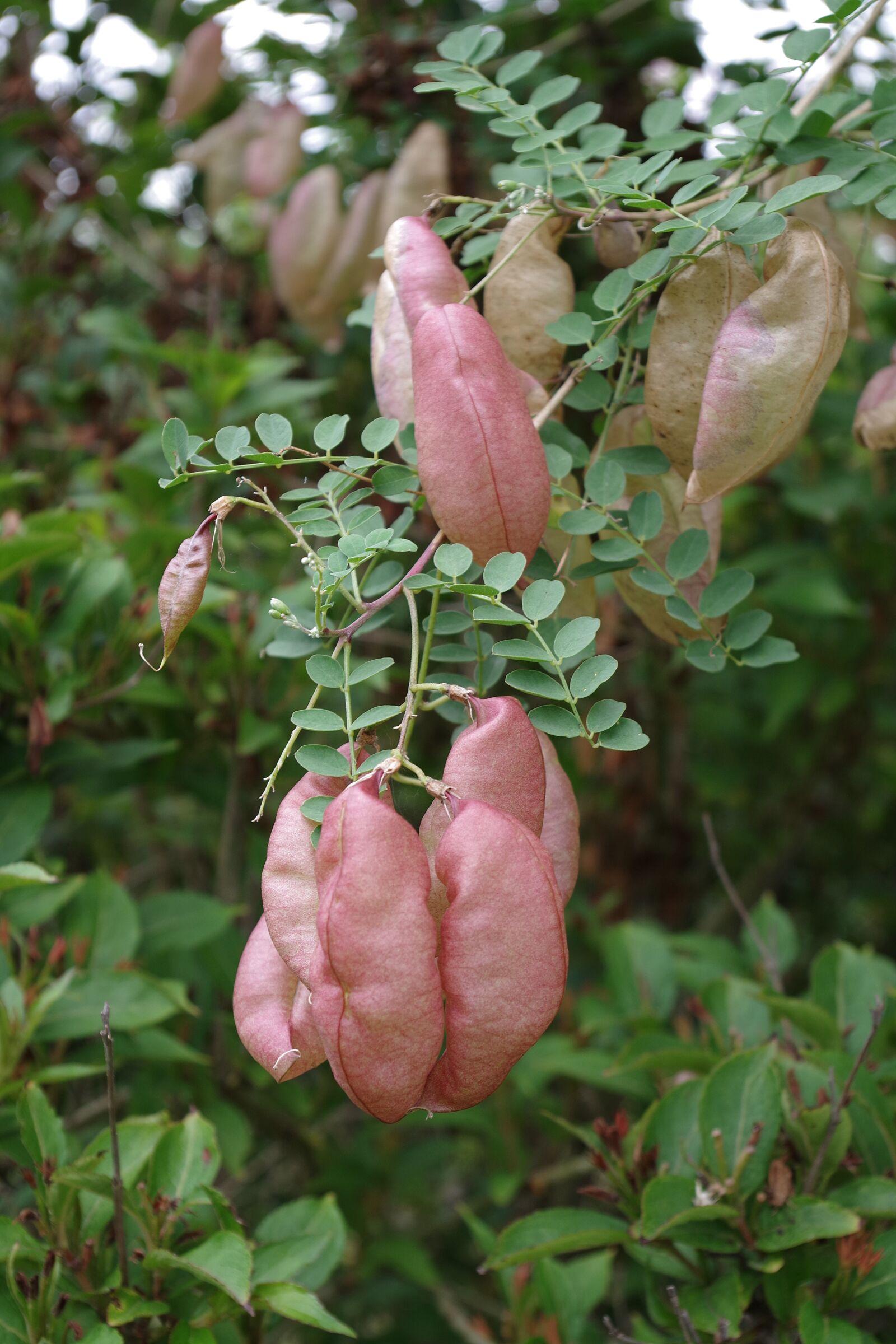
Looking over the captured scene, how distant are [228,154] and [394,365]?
1.21 meters

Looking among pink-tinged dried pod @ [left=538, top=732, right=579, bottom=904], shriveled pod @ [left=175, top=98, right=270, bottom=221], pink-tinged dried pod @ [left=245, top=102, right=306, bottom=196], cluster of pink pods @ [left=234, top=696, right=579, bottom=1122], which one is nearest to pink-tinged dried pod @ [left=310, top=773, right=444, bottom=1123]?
cluster of pink pods @ [left=234, top=696, right=579, bottom=1122]

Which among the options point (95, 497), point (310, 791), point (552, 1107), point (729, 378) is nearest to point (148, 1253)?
point (310, 791)

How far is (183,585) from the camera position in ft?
1.81

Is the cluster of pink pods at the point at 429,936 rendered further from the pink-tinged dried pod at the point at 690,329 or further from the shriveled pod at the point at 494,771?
the pink-tinged dried pod at the point at 690,329

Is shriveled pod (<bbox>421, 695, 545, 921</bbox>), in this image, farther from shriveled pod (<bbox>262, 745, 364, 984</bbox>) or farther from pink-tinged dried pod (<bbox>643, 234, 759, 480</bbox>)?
pink-tinged dried pod (<bbox>643, 234, 759, 480</bbox>)

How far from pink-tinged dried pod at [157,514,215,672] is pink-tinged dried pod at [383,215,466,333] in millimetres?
175

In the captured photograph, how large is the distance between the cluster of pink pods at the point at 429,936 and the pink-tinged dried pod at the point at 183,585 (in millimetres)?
130

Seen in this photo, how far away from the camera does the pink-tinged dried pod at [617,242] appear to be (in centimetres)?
74

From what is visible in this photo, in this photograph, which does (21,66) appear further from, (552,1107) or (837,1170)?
(837,1170)

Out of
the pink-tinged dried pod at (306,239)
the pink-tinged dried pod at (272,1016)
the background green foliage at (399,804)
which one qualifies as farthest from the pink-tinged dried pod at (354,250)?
the pink-tinged dried pod at (272,1016)

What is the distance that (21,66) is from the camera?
6.28 feet

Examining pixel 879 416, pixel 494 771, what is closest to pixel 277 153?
pixel 879 416

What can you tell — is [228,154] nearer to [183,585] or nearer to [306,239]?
[306,239]

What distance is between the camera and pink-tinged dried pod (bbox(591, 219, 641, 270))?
2.43 feet
